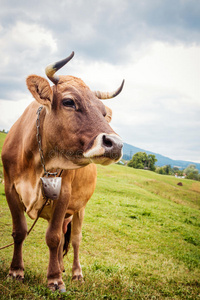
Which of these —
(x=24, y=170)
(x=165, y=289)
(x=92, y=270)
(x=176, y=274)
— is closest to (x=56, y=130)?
(x=24, y=170)

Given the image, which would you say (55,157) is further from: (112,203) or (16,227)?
(112,203)

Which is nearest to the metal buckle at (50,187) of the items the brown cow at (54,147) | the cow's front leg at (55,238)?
the brown cow at (54,147)

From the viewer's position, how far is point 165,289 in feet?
16.9

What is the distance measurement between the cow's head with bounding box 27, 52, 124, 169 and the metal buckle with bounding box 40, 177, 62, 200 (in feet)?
0.77

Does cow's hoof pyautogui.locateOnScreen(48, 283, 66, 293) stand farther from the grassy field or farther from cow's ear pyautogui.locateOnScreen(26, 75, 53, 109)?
cow's ear pyautogui.locateOnScreen(26, 75, 53, 109)

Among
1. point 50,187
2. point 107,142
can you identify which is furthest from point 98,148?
point 50,187

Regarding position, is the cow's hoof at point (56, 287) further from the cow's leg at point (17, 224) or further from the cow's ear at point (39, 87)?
the cow's ear at point (39, 87)

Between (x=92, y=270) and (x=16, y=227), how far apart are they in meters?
2.39

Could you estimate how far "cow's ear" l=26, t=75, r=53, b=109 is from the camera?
329cm

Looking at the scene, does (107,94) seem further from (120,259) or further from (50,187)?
(120,259)

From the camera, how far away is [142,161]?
88.4 m

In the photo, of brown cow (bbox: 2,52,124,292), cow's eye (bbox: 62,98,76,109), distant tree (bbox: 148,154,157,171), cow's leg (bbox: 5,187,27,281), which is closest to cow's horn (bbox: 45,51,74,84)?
brown cow (bbox: 2,52,124,292)

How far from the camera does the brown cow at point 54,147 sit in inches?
123

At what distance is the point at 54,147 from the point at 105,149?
0.97 metres
